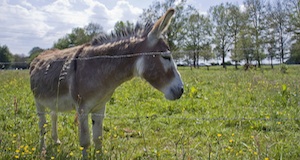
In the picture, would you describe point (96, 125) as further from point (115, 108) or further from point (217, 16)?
point (217, 16)

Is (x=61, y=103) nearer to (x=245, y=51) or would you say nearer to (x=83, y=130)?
(x=83, y=130)

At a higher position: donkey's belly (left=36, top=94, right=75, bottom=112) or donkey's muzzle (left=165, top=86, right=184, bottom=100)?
donkey's muzzle (left=165, top=86, right=184, bottom=100)

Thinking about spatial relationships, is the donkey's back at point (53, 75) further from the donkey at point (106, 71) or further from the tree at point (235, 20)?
the tree at point (235, 20)

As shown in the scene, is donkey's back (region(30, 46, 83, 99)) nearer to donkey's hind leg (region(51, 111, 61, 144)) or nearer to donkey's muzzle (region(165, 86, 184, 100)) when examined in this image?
donkey's hind leg (region(51, 111, 61, 144))

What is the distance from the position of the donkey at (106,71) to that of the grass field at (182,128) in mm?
342

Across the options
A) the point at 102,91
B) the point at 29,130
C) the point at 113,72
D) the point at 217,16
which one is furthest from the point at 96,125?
the point at 217,16

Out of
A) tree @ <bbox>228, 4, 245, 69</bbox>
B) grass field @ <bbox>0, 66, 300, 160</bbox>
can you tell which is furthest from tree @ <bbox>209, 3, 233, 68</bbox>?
grass field @ <bbox>0, 66, 300, 160</bbox>

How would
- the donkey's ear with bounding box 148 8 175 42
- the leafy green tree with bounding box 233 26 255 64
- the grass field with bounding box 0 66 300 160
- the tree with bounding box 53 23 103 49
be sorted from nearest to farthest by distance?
the donkey's ear with bounding box 148 8 175 42 < the grass field with bounding box 0 66 300 160 < the leafy green tree with bounding box 233 26 255 64 < the tree with bounding box 53 23 103 49

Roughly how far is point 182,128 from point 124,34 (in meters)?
2.18

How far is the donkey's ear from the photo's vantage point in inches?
113

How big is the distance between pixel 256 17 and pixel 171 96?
3979cm

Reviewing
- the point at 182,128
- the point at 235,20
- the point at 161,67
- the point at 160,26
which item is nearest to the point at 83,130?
the point at 161,67

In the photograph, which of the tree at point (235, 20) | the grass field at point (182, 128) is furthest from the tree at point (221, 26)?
the grass field at point (182, 128)

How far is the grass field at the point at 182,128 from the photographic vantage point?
3.23 m
